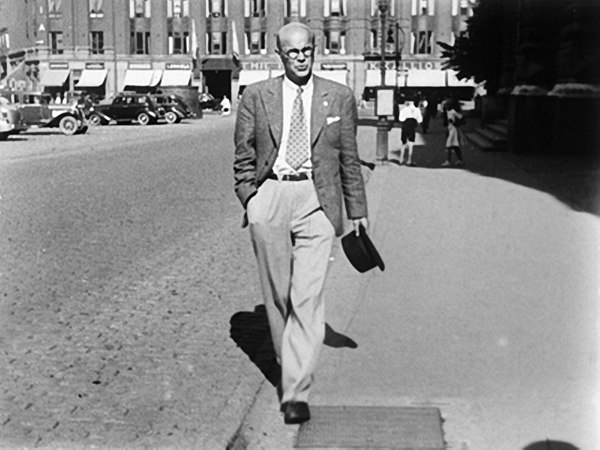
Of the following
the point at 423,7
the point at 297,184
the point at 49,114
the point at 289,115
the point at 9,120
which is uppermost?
the point at 423,7

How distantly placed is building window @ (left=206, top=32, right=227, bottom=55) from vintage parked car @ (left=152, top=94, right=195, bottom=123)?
22.3 metres

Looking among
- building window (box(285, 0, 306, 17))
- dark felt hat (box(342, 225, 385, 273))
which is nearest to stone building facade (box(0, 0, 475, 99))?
building window (box(285, 0, 306, 17))

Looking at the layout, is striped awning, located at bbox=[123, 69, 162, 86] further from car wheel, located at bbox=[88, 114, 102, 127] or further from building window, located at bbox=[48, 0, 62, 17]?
car wheel, located at bbox=[88, 114, 102, 127]

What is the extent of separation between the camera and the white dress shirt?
492cm

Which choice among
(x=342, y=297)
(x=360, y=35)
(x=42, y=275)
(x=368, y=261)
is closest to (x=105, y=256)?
(x=42, y=275)

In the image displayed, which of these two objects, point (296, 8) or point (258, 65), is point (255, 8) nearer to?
point (258, 65)

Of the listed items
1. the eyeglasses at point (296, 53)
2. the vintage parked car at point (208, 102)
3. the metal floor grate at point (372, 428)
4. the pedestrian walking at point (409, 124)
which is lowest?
the vintage parked car at point (208, 102)

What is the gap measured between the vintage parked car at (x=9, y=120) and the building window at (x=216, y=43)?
43.3 meters

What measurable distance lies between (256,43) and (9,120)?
145ft

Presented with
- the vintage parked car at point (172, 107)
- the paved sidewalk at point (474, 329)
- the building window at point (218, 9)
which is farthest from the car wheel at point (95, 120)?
the paved sidewalk at point (474, 329)

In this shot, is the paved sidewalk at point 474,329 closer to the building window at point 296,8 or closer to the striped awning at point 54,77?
the building window at point 296,8

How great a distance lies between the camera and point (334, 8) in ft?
229

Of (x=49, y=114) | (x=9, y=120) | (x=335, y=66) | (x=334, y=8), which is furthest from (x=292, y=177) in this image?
(x=335, y=66)

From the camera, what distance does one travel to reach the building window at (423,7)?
232 feet
